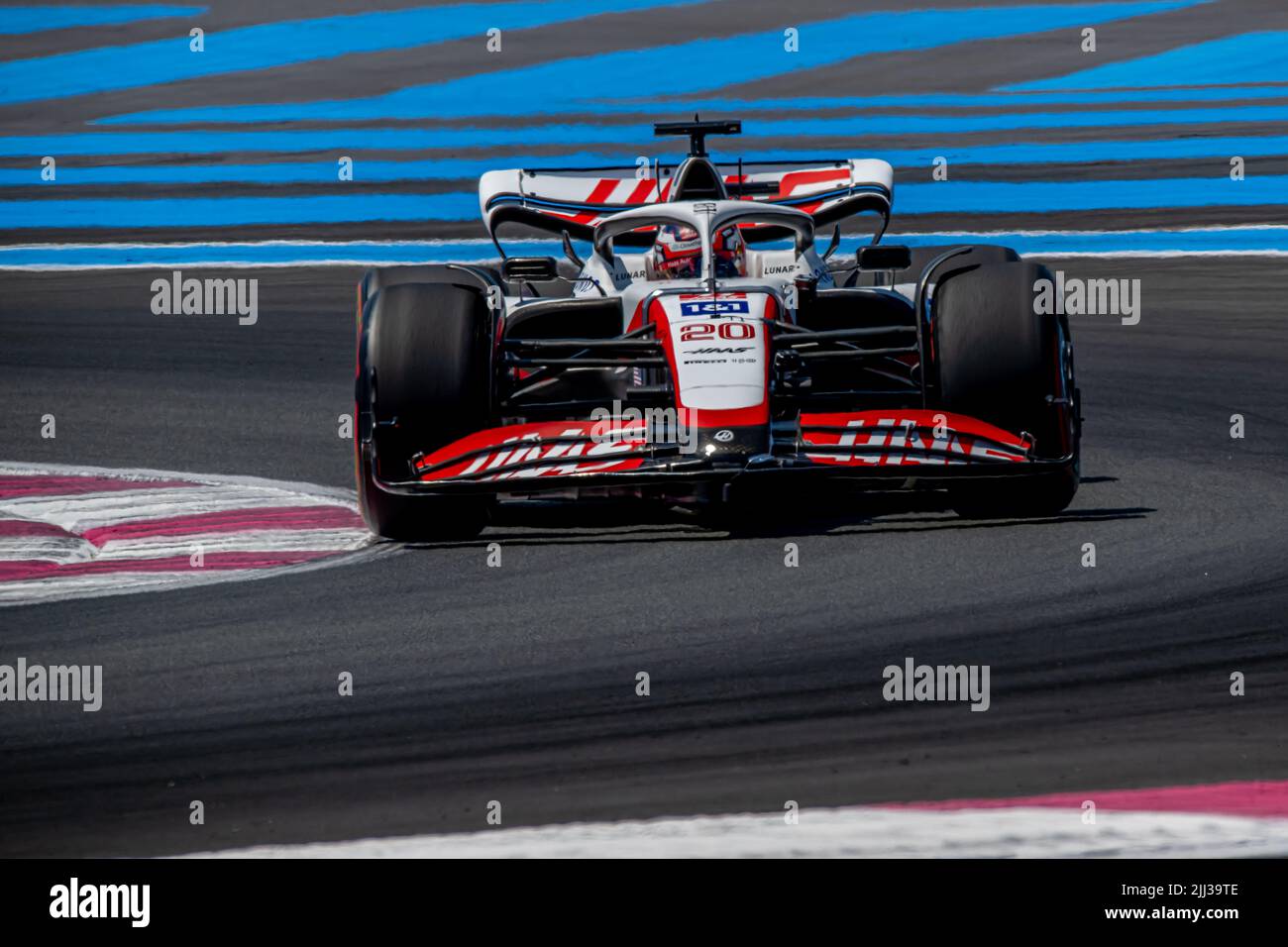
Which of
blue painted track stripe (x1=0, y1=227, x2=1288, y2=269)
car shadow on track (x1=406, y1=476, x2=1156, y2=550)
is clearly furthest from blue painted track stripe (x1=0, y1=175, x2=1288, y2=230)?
car shadow on track (x1=406, y1=476, x2=1156, y2=550)

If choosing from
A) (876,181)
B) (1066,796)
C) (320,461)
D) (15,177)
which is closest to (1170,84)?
(15,177)

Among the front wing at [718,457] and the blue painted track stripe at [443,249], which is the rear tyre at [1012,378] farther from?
the blue painted track stripe at [443,249]

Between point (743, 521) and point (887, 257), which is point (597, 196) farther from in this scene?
point (743, 521)

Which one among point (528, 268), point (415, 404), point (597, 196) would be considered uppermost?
point (597, 196)

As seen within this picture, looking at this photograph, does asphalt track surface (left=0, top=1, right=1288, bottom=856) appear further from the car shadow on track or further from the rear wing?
the rear wing

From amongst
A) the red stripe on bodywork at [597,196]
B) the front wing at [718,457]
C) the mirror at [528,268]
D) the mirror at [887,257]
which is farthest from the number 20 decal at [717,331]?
the red stripe on bodywork at [597,196]

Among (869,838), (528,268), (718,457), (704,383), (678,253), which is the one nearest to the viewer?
(869,838)

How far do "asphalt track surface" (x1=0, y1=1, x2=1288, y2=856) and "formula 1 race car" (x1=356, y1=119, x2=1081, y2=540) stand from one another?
288mm

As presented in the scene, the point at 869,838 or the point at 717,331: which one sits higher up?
the point at 717,331

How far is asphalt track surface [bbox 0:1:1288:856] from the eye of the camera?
5.41 meters

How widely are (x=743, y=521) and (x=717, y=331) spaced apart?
0.80 metres

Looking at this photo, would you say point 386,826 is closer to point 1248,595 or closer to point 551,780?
point 551,780

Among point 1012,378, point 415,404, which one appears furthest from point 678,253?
point 1012,378

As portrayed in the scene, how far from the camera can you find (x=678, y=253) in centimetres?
953
